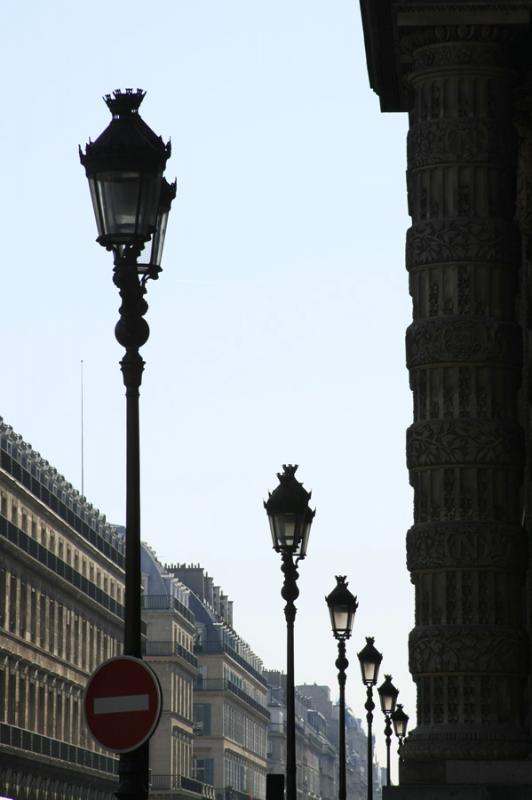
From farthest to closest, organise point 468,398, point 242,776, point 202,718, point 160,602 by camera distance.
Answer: point 242,776 < point 202,718 < point 160,602 < point 468,398

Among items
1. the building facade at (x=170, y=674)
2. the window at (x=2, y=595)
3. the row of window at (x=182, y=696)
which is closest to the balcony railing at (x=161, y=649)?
the building facade at (x=170, y=674)

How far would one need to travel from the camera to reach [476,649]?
21188mm

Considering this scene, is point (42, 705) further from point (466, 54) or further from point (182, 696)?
point (466, 54)

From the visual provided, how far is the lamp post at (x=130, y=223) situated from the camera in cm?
1430

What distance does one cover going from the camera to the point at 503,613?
70.0 ft

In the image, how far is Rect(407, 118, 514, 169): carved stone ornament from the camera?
22.1 metres

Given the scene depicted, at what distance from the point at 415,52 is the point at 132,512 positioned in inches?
378

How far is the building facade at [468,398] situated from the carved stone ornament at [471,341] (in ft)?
0.05

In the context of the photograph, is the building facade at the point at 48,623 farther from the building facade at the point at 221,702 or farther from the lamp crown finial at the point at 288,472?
Answer: the lamp crown finial at the point at 288,472

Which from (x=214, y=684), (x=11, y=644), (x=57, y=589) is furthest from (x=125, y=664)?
(x=214, y=684)

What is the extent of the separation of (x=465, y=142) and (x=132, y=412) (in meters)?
8.62

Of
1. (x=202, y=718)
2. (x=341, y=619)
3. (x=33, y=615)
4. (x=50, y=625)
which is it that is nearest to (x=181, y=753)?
(x=202, y=718)

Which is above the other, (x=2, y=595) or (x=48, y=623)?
(x=48, y=623)

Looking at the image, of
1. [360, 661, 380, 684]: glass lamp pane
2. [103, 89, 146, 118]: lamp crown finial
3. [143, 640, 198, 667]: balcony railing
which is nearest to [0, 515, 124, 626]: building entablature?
[143, 640, 198, 667]: balcony railing
